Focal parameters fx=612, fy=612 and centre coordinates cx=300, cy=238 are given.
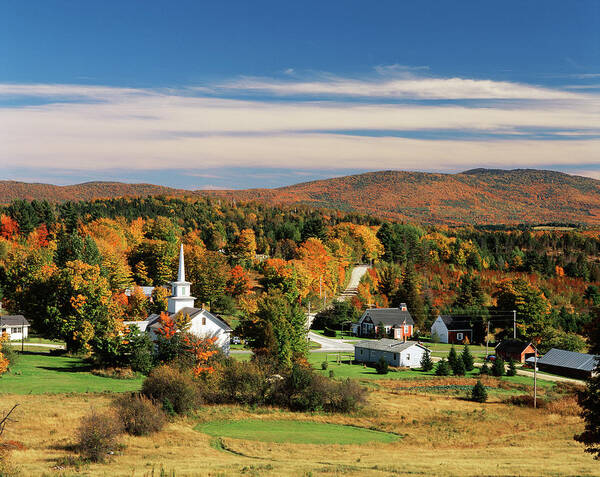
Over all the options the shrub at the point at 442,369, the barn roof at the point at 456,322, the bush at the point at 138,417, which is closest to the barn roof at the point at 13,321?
the bush at the point at 138,417

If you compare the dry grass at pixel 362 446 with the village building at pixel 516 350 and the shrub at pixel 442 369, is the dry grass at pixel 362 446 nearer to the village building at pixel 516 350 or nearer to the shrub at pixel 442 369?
the shrub at pixel 442 369

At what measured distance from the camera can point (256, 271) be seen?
128750 millimetres

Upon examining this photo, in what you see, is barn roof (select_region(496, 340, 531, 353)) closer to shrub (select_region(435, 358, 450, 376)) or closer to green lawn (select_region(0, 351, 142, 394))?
shrub (select_region(435, 358, 450, 376))

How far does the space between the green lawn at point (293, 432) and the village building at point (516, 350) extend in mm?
40602

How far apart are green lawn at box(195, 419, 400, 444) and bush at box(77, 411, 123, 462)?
915 cm

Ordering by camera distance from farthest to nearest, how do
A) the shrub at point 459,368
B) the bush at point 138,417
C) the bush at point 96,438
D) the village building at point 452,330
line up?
the village building at point 452,330
the shrub at point 459,368
the bush at point 138,417
the bush at point 96,438

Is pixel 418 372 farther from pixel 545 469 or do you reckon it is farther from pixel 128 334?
pixel 545 469

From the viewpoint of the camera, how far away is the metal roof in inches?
2766

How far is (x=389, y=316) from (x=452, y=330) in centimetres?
1016

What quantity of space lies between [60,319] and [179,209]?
375 feet

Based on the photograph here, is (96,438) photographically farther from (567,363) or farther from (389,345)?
(567,363)

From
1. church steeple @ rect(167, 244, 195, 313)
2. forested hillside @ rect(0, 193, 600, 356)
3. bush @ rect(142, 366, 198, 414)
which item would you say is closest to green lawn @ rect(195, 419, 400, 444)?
bush @ rect(142, 366, 198, 414)

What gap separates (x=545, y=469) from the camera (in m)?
31.8

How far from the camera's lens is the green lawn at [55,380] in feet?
159
